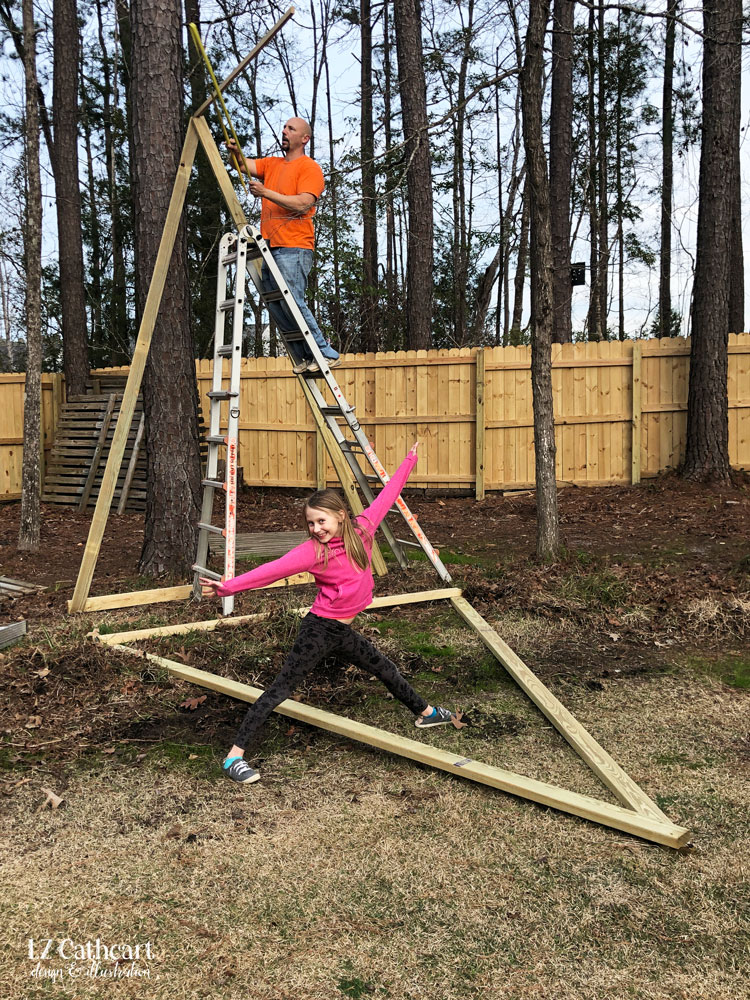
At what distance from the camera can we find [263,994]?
93.6 inches

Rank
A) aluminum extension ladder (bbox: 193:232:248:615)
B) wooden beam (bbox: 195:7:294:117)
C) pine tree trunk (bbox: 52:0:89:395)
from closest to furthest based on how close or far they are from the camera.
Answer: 1. wooden beam (bbox: 195:7:294:117)
2. aluminum extension ladder (bbox: 193:232:248:615)
3. pine tree trunk (bbox: 52:0:89:395)

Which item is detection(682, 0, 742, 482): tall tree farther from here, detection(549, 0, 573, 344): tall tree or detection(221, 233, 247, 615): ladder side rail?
detection(221, 233, 247, 615): ladder side rail

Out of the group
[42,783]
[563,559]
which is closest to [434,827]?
[42,783]

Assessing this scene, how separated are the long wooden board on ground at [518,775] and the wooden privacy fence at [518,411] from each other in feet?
25.1

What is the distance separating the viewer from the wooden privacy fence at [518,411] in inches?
492

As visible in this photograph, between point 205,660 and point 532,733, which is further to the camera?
point 205,660

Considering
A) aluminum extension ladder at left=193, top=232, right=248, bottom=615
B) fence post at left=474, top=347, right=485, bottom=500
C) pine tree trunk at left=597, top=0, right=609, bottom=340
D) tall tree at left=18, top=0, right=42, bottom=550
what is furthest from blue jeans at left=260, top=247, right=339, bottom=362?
pine tree trunk at left=597, top=0, right=609, bottom=340

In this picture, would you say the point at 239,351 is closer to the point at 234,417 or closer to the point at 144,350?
the point at 234,417

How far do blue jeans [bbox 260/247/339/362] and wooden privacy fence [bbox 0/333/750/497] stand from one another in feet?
22.2

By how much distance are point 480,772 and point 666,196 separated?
25.1m

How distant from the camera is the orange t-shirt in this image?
582cm

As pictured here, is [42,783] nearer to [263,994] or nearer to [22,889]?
[22,889]

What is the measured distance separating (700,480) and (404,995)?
10558 mm

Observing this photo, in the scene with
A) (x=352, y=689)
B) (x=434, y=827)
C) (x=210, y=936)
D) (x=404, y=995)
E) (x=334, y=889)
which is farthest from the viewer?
(x=352, y=689)
